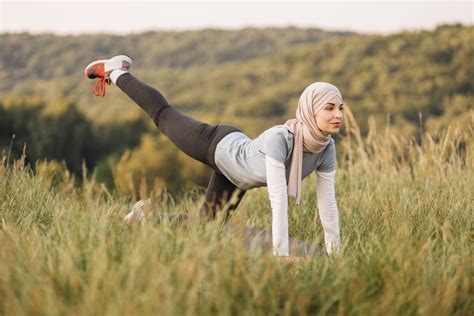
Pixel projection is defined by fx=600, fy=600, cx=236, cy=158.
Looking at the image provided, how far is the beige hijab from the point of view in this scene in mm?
2994

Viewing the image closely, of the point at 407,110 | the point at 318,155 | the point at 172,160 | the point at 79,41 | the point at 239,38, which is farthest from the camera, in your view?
the point at 239,38

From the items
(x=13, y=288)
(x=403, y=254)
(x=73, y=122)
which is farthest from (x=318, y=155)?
(x=73, y=122)

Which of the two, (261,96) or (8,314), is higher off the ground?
(261,96)

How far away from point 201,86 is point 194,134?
4450cm

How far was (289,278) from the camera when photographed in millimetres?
2080

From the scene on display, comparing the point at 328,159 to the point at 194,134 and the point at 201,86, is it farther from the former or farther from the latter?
the point at 201,86

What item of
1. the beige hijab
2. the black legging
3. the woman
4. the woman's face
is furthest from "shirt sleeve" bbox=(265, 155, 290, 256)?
the black legging

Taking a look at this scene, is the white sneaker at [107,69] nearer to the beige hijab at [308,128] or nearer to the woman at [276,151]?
the woman at [276,151]

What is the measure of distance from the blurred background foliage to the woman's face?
245 cm

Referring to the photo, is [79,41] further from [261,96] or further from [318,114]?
[318,114]

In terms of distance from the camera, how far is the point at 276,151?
9.73ft

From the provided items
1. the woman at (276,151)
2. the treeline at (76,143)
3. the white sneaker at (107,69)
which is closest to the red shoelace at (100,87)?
the white sneaker at (107,69)

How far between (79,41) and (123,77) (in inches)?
2423

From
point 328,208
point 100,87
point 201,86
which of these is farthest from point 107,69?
point 201,86
